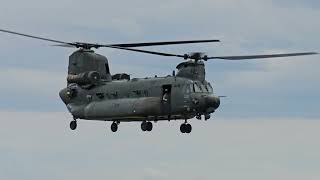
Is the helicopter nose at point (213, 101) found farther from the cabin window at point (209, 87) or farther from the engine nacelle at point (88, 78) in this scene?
the engine nacelle at point (88, 78)

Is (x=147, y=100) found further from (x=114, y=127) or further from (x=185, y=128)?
(x=114, y=127)

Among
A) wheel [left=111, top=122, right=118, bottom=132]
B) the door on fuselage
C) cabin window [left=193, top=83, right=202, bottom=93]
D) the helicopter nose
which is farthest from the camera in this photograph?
wheel [left=111, top=122, right=118, bottom=132]

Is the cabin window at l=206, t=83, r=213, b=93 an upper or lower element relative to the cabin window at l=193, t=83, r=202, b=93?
upper

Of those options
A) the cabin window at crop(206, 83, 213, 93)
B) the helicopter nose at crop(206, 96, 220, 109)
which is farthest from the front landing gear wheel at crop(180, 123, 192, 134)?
the helicopter nose at crop(206, 96, 220, 109)

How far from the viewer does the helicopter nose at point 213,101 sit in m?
68.3

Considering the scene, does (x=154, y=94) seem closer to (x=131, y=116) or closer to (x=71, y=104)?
(x=131, y=116)

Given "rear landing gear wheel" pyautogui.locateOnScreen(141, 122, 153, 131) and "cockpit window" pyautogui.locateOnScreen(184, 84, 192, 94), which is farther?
"rear landing gear wheel" pyautogui.locateOnScreen(141, 122, 153, 131)

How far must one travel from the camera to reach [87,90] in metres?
77.9

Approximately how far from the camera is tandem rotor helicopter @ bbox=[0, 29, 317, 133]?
6944 centimetres

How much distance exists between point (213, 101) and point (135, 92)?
26.0 ft

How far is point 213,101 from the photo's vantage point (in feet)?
225

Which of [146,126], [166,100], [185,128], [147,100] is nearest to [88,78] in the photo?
[146,126]

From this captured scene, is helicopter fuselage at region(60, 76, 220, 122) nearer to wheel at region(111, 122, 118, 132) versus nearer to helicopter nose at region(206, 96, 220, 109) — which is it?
helicopter nose at region(206, 96, 220, 109)

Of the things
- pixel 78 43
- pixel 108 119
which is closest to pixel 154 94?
pixel 108 119
